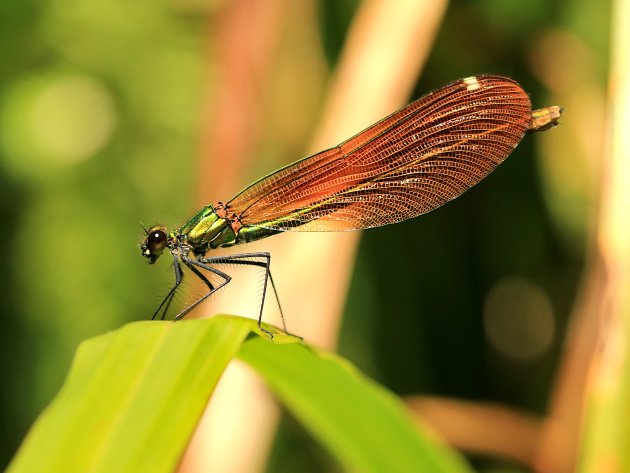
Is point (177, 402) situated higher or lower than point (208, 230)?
lower

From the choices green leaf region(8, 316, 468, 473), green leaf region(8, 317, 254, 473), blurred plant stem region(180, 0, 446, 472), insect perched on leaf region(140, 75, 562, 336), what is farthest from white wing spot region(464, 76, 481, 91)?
green leaf region(8, 317, 254, 473)

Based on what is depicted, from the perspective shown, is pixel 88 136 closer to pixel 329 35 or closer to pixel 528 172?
pixel 329 35

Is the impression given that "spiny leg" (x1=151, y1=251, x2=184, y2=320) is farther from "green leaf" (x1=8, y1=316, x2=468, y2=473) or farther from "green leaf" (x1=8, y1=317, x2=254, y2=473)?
"green leaf" (x1=8, y1=317, x2=254, y2=473)

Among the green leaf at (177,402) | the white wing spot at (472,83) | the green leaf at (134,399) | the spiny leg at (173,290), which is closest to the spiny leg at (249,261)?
the spiny leg at (173,290)

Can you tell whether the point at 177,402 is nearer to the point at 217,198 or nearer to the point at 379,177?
the point at 379,177

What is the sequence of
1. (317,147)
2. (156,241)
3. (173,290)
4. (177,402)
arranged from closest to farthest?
(177,402) < (173,290) < (156,241) < (317,147)

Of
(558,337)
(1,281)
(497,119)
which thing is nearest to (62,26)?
(1,281)

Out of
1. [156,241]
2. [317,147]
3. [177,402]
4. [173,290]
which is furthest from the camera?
[317,147]

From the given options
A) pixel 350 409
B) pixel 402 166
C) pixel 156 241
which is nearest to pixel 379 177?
pixel 402 166
